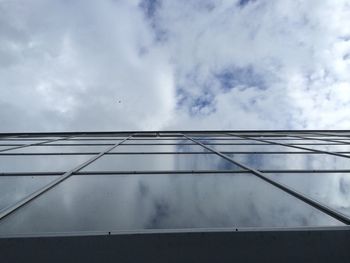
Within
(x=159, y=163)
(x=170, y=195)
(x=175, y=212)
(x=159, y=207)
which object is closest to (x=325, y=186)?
(x=170, y=195)

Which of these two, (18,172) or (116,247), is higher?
(18,172)

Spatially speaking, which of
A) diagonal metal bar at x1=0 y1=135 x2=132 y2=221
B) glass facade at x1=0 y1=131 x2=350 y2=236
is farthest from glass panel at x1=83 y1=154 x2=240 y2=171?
diagonal metal bar at x1=0 y1=135 x2=132 y2=221

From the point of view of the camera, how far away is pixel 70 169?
5969mm

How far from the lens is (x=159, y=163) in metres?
6.81

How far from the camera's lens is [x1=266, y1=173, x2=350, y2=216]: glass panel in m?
4.03

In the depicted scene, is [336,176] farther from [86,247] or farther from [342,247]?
[86,247]

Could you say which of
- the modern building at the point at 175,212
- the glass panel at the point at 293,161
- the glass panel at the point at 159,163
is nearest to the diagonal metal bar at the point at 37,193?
the modern building at the point at 175,212

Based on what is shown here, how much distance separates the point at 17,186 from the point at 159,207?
99.9 inches

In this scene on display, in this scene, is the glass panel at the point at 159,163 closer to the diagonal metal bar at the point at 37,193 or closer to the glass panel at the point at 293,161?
the diagonal metal bar at the point at 37,193

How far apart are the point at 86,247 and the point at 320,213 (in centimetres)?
271

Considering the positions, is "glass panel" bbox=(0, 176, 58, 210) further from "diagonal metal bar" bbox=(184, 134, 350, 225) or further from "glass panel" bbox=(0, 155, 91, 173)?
"diagonal metal bar" bbox=(184, 134, 350, 225)

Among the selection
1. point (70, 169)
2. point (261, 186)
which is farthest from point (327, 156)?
point (70, 169)

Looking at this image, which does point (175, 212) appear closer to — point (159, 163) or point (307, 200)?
point (307, 200)

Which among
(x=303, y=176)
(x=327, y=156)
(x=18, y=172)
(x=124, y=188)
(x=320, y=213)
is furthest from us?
(x=327, y=156)
